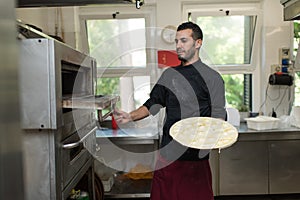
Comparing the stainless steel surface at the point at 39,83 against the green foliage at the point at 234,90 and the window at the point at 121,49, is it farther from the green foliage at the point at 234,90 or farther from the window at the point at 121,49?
the green foliage at the point at 234,90

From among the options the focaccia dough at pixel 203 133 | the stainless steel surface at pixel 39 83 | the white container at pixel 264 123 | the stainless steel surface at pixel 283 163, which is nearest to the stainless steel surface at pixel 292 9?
the focaccia dough at pixel 203 133

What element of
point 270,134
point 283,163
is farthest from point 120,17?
point 283,163

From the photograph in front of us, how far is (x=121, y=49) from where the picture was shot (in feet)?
11.3

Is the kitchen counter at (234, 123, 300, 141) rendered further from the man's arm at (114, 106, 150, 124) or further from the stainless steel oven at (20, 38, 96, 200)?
the stainless steel oven at (20, 38, 96, 200)

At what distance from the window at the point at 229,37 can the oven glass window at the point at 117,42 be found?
21.7 inches

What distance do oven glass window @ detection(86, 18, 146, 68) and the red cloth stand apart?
1636mm

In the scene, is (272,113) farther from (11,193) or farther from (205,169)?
(11,193)

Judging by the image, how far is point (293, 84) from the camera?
3443 millimetres

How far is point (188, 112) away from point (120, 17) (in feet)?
Result: 5.71

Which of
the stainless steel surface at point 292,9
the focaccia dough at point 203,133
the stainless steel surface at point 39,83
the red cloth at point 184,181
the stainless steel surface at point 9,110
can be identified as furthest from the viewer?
the red cloth at point 184,181

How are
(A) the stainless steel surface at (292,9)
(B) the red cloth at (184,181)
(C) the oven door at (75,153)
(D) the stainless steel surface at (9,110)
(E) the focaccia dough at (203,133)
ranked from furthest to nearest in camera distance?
1. (B) the red cloth at (184,181)
2. (E) the focaccia dough at (203,133)
3. (A) the stainless steel surface at (292,9)
4. (C) the oven door at (75,153)
5. (D) the stainless steel surface at (9,110)

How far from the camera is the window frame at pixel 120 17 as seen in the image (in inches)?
135

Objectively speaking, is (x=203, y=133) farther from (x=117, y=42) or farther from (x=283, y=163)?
(x=117, y=42)

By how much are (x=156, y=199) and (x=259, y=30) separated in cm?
219
